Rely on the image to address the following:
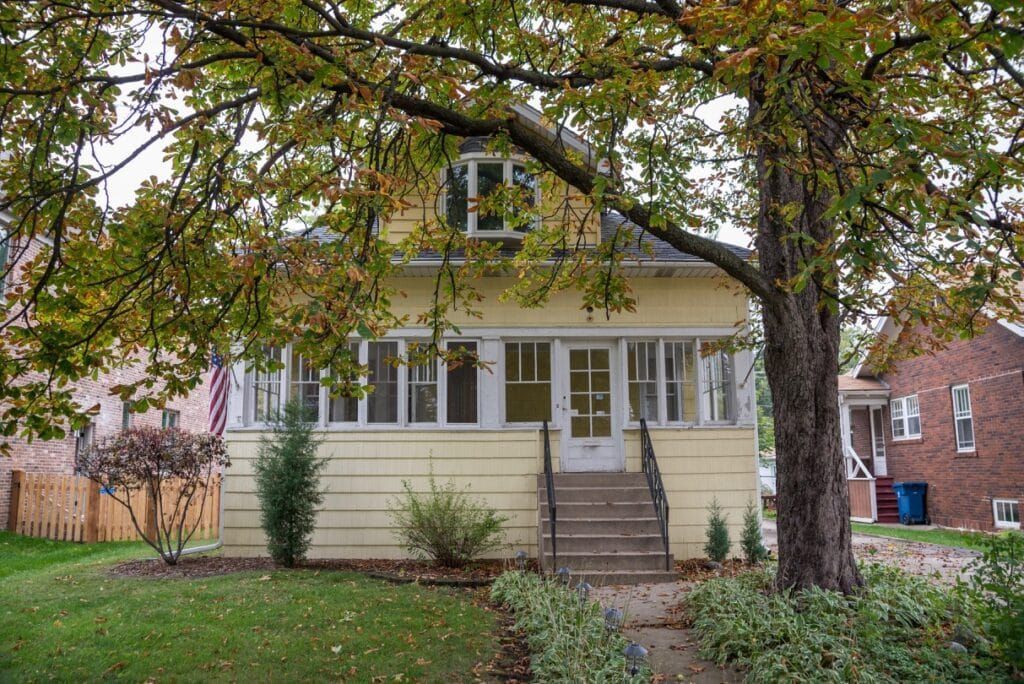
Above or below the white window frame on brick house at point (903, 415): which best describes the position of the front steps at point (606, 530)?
below

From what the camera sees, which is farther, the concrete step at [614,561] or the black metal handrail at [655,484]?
the black metal handrail at [655,484]

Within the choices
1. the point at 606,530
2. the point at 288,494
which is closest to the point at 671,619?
→ the point at 606,530

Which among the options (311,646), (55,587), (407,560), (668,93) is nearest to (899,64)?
(668,93)

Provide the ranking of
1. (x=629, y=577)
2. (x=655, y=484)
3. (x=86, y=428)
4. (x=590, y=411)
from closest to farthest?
1. (x=629, y=577)
2. (x=655, y=484)
3. (x=590, y=411)
4. (x=86, y=428)

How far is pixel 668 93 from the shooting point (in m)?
9.22

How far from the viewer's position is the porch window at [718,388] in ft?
40.7

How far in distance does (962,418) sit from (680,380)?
33.5 ft

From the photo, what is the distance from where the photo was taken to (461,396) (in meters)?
12.2

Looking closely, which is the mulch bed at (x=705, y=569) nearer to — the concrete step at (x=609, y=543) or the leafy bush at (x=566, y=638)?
the concrete step at (x=609, y=543)

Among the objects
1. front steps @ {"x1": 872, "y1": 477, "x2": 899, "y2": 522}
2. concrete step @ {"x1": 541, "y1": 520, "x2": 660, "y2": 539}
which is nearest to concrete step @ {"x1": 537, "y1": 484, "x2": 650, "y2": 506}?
concrete step @ {"x1": 541, "y1": 520, "x2": 660, "y2": 539}

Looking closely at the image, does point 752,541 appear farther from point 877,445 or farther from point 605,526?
point 877,445

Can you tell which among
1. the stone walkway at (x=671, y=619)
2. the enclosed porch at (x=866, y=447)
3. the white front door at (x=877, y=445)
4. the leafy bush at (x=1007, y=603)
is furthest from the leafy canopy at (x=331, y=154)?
the white front door at (x=877, y=445)

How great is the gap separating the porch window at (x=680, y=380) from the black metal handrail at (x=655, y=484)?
2.10ft

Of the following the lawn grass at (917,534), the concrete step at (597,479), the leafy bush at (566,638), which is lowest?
the lawn grass at (917,534)
